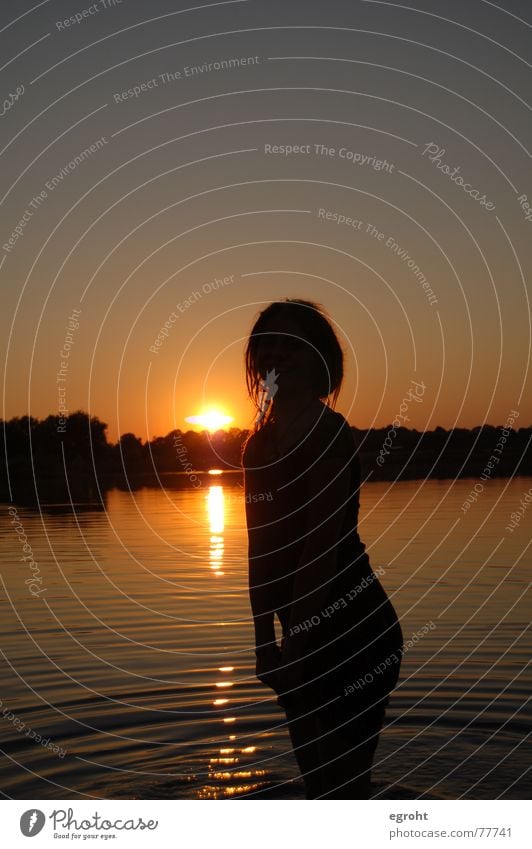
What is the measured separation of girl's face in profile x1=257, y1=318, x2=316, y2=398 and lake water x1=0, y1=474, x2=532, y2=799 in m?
4.33

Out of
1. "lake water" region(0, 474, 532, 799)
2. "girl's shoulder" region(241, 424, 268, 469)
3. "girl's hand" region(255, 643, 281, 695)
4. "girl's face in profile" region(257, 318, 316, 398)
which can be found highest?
"girl's face in profile" region(257, 318, 316, 398)

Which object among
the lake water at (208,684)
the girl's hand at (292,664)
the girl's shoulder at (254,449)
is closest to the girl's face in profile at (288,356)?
the girl's shoulder at (254,449)

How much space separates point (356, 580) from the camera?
17.8ft

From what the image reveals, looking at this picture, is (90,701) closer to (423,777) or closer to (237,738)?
(237,738)

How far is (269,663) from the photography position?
5.48m

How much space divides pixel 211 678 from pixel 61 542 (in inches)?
799

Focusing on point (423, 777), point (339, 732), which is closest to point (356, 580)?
point (339, 732)

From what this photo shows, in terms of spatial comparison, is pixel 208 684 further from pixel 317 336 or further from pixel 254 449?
pixel 317 336

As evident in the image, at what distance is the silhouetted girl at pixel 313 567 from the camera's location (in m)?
5.33

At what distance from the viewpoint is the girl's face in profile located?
573 centimetres

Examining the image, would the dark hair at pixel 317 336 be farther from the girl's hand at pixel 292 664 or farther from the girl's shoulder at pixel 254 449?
the girl's hand at pixel 292 664

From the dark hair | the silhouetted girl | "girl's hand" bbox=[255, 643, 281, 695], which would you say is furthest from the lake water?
the dark hair

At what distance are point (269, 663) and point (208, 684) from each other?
8.01 m

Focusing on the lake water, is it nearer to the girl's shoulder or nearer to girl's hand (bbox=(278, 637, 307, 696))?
girl's hand (bbox=(278, 637, 307, 696))
